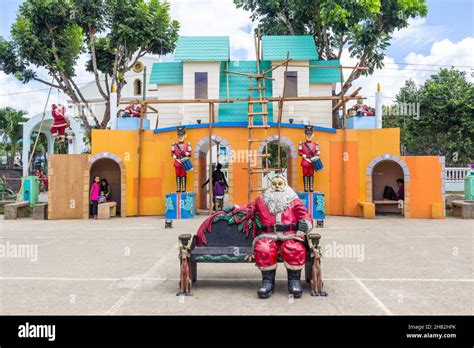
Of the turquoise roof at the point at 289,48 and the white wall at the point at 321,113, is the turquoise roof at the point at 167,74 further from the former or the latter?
the white wall at the point at 321,113

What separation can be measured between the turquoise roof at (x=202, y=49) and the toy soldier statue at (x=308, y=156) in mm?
5661

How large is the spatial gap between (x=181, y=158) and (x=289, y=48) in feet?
23.2

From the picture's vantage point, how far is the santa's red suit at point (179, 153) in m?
12.6

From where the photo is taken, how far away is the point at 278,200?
5.04 m

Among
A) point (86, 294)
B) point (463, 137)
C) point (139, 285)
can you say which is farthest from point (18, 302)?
point (463, 137)

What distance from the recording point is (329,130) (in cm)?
1356

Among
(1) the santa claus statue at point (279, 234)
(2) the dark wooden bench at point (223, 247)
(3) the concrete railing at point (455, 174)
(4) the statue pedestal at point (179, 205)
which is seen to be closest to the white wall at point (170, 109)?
(4) the statue pedestal at point (179, 205)

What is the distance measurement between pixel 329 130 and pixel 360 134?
985 mm

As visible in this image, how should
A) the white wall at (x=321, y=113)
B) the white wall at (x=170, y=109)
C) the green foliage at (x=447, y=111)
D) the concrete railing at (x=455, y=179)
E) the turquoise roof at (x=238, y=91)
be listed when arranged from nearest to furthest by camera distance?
the turquoise roof at (x=238, y=91) < the white wall at (x=321, y=113) < the white wall at (x=170, y=109) < the green foliage at (x=447, y=111) < the concrete railing at (x=455, y=179)

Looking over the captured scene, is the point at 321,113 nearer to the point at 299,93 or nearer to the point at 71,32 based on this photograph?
the point at 299,93

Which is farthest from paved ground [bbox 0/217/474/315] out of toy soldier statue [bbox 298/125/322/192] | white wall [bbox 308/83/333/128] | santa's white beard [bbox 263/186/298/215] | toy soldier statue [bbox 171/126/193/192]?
white wall [bbox 308/83/333/128]

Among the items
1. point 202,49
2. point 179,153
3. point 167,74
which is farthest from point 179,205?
point 202,49

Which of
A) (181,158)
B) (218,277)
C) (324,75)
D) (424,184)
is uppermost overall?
(324,75)

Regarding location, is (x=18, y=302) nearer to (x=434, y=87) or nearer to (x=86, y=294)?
(x=86, y=294)
